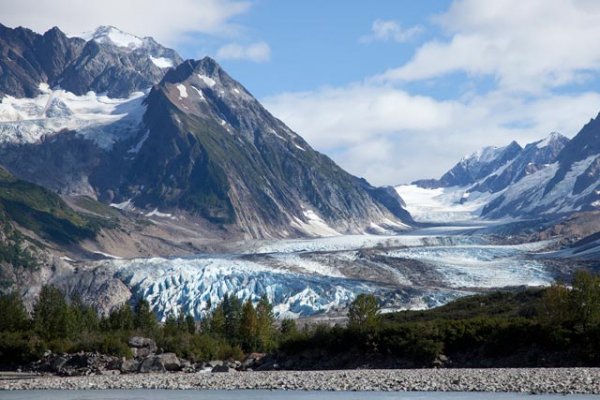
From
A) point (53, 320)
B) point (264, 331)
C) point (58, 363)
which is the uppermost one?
point (53, 320)

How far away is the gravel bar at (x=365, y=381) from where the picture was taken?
59.1 m

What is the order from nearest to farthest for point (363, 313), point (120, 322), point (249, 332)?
point (363, 313) → point (249, 332) → point (120, 322)

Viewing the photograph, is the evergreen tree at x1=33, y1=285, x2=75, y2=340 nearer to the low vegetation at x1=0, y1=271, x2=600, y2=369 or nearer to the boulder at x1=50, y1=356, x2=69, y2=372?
the low vegetation at x1=0, y1=271, x2=600, y2=369

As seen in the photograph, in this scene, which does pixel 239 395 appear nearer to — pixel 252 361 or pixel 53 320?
pixel 252 361

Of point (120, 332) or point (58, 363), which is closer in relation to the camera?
point (58, 363)

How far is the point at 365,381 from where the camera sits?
65.0m

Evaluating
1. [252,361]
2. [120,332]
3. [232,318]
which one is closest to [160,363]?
[252,361]

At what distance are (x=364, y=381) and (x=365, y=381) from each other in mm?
88

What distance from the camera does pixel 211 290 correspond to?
615 feet

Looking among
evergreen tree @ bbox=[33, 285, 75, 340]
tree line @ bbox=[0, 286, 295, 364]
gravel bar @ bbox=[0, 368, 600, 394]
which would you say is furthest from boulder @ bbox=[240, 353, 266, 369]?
evergreen tree @ bbox=[33, 285, 75, 340]

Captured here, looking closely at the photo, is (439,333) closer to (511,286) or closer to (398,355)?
(398,355)

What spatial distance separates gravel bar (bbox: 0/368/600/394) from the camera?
5912cm

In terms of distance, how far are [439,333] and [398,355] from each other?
369cm

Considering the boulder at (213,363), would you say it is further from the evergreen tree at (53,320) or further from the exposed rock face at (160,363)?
the evergreen tree at (53,320)
